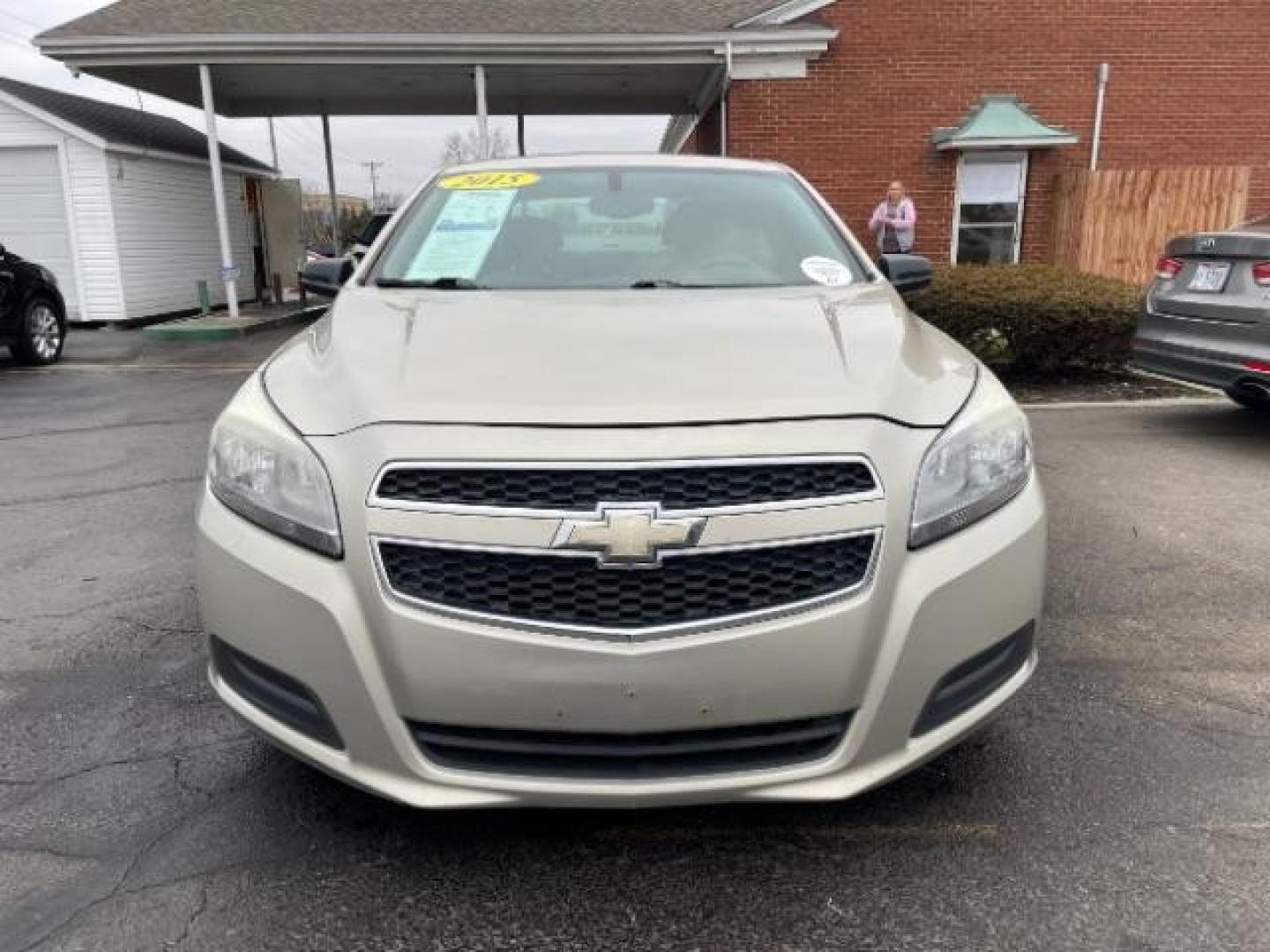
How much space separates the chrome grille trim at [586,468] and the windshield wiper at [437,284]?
1311 millimetres

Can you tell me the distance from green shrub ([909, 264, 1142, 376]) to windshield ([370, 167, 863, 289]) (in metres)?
4.79

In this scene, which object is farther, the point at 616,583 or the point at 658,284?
the point at 658,284

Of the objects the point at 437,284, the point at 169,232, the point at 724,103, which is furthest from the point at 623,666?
the point at 169,232

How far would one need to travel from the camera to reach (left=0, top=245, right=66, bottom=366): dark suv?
401 inches

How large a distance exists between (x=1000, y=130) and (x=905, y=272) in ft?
33.7

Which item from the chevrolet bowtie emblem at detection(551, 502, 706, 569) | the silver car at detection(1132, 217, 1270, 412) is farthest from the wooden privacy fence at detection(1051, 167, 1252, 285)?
the chevrolet bowtie emblem at detection(551, 502, 706, 569)

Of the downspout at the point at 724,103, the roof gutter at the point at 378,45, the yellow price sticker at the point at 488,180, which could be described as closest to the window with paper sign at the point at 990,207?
the downspout at the point at 724,103

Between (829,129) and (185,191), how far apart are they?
1087 centimetres

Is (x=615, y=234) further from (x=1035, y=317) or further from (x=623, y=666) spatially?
(x=1035, y=317)

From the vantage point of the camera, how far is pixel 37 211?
1477cm

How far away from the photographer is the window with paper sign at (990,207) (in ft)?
43.8

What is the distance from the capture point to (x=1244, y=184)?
12.1 meters

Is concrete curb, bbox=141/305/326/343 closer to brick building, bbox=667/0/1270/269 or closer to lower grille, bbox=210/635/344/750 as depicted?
brick building, bbox=667/0/1270/269

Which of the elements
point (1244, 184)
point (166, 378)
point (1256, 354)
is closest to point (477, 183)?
point (1256, 354)
